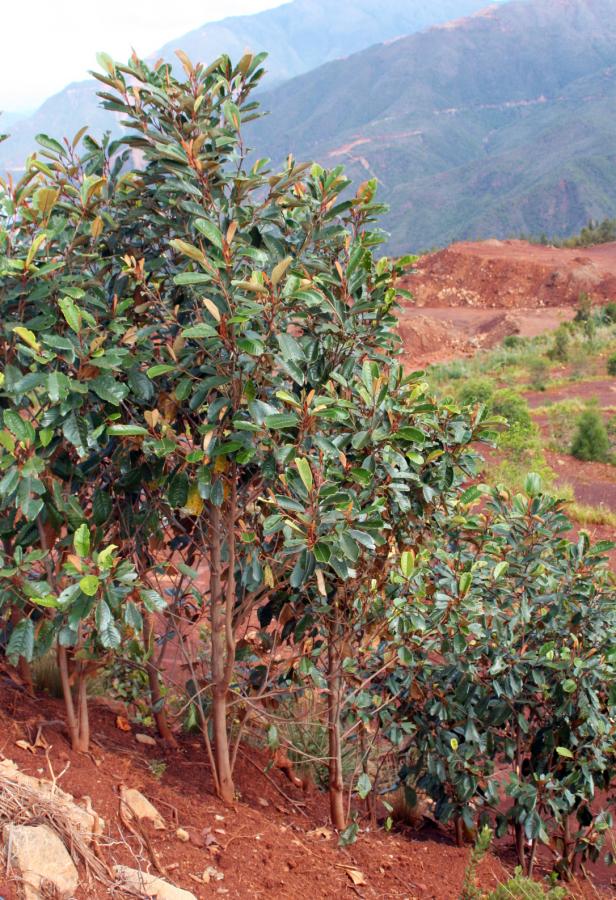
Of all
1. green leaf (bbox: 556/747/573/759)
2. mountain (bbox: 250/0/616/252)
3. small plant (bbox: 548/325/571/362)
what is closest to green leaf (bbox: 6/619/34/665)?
green leaf (bbox: 556/747/573/759)

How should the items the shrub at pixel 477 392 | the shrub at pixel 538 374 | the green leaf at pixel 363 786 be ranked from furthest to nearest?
the shrub at pixel 538 374
the shrub at pixel 477 392
the green leaf at pixel 363 786

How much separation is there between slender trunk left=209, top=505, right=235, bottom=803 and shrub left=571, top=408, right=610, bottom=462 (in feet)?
25.4

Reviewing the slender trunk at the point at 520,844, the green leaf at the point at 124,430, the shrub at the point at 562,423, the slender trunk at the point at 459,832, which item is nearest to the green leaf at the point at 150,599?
the green leaf at the point at 124,430

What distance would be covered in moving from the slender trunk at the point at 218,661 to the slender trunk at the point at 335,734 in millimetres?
365

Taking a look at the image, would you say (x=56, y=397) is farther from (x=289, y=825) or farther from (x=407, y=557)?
(x=289, y=825)

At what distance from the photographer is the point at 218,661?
9.45 ft

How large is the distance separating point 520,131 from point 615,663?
13012cm

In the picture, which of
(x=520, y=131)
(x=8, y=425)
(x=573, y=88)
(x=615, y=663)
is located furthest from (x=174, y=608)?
(x=573, y=88)

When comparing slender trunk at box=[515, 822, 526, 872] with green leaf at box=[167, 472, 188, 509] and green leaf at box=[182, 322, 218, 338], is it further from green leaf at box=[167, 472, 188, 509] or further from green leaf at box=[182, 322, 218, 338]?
green leaf at box=[182, 322, 218, 338]

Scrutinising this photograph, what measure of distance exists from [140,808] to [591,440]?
831cm

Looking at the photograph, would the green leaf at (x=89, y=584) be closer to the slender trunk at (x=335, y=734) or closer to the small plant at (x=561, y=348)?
the slender trunk at (x=335, y=734)

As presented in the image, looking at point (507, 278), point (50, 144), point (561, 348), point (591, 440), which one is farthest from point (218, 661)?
point (507, 278)

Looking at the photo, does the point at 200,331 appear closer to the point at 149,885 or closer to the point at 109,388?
the point at 109,388

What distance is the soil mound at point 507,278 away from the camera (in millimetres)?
28047
